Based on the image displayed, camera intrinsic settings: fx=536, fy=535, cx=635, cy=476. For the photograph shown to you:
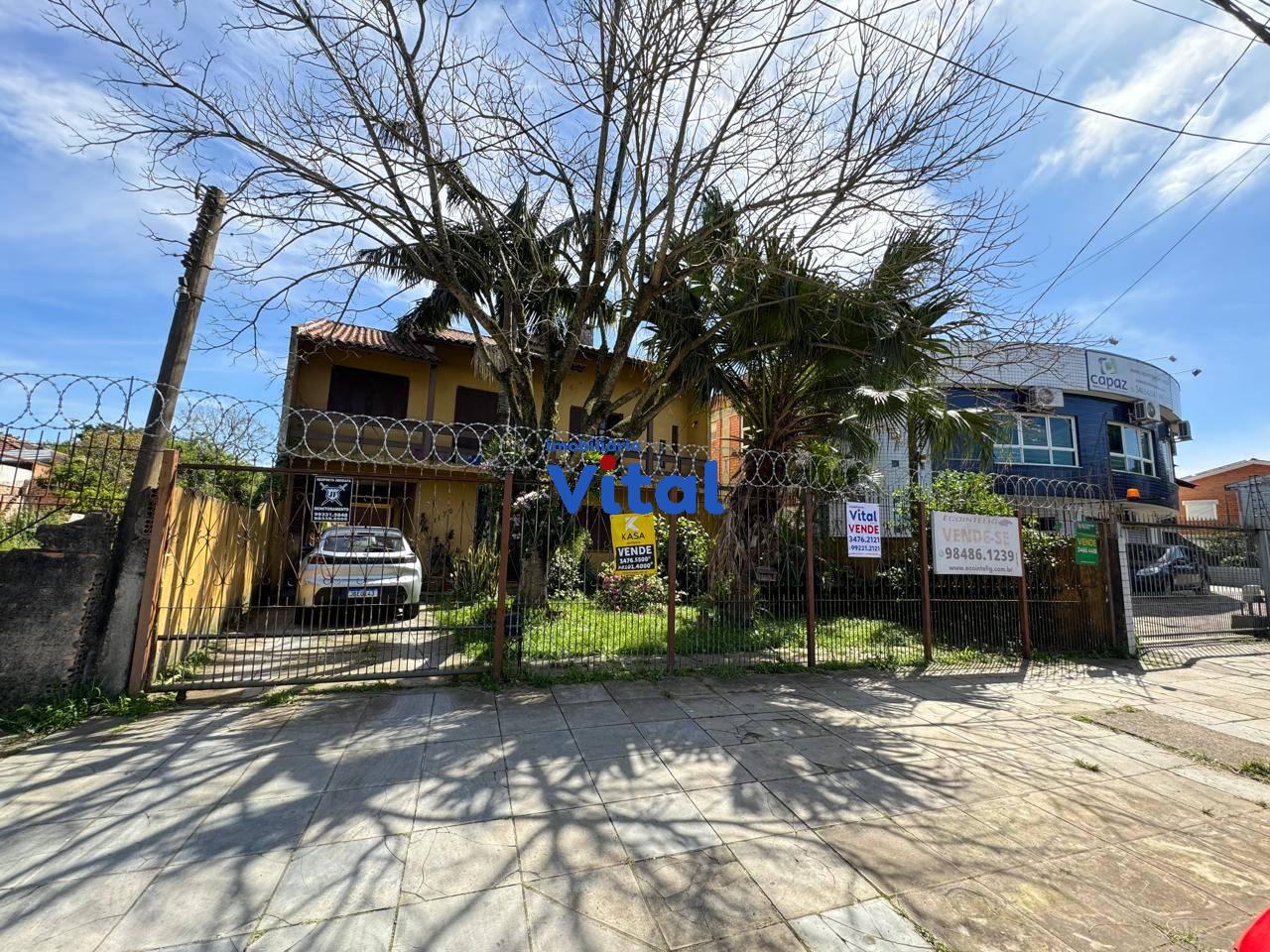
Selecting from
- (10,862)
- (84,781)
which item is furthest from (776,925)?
(84,781)

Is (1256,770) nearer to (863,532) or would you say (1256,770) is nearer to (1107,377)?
(863,532)

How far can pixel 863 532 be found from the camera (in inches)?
269

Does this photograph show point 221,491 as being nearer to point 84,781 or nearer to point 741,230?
point 84,781

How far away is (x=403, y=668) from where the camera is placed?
237 inches

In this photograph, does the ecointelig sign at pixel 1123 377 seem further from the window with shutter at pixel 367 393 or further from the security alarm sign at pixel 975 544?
the window with shutter at pixel 367 393

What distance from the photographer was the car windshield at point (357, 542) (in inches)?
251

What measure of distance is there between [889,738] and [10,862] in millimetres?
5494

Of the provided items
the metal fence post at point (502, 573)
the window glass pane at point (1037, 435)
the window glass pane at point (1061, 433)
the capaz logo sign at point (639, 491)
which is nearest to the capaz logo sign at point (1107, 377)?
the window glass pane at point (1061, 433)

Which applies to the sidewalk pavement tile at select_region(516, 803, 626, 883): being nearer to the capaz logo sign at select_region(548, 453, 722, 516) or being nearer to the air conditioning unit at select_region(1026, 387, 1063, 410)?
the capaz logo sign at select_region(548, 453, 722, 516)

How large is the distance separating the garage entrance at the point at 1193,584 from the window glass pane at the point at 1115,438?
11449mm

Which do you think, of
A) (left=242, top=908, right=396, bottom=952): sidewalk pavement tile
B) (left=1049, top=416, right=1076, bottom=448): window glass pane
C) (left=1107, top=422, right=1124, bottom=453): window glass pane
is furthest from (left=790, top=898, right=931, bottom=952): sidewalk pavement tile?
(left=1107, top=422, right=1124, bottom=453): window glass pane

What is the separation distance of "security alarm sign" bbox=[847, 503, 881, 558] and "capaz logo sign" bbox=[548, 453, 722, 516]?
1704mm

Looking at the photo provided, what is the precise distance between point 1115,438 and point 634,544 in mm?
21533

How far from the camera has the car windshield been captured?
6.37m
